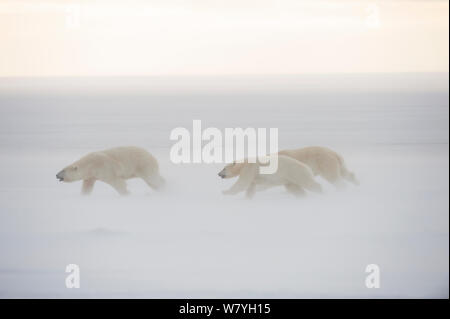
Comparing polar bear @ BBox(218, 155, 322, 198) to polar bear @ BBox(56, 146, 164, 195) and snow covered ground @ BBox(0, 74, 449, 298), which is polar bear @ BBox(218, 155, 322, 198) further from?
polar bear @ BBox(56, 146, 164, 195)

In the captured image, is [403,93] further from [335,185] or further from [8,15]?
[8,15]

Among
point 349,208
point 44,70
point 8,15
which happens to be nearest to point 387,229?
point 349,208

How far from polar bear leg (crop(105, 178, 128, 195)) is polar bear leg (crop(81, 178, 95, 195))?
7 centimetres

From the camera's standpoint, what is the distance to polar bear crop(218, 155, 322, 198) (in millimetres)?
3309

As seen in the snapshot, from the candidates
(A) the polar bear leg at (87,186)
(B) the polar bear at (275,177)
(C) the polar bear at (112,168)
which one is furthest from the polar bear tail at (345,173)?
(A) the polar bear leg at (87,186)

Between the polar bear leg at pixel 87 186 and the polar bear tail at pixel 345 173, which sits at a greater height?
the polar bear tail at pixel 345 173

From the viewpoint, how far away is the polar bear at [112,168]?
3318 mm

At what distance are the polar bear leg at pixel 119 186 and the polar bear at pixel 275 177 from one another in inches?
16.6

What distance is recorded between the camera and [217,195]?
10.9 feet

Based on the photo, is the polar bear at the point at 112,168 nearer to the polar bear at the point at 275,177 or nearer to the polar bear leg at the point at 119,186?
the polar bear leg at the point at 119,186

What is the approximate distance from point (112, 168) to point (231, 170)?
1.72 ft

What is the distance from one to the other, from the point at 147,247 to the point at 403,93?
1300 millimetres

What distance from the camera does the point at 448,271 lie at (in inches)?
126

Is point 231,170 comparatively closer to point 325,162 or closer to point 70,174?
point 325,162
